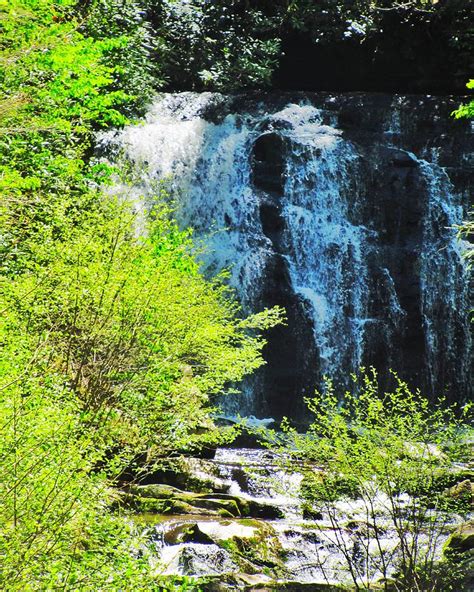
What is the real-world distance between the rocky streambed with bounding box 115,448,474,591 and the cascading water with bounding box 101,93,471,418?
20.6 ft

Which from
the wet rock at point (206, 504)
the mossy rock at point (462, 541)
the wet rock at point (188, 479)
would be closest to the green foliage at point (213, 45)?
the wet rock at point (188, 479)

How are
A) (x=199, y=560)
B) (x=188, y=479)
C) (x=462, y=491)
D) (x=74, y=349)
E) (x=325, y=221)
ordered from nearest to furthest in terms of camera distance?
1. (x=74, y=349)
2. (x=199, y=560)
3. (x=462, y=491)
4. (x=188, y=479)
5. (x=325, y=221)

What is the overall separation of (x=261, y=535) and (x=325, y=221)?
10.2 metres

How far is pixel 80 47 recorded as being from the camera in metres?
11.4

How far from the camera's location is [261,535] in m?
8.55

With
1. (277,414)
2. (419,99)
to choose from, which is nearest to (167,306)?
(277,414)

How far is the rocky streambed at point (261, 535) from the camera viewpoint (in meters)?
7.54

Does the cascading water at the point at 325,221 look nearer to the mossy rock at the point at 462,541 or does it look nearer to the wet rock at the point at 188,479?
the wet rock at the point at 188,479

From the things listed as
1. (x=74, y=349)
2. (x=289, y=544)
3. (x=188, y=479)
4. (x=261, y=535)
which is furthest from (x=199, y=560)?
(x=74, y=349)

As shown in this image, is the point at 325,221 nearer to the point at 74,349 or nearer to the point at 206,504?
the point at 206,504

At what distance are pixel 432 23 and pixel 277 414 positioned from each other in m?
12.2

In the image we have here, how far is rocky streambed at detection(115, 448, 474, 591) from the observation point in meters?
7.54

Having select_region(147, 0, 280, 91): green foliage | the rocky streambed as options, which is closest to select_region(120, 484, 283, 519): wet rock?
the rocky streambed

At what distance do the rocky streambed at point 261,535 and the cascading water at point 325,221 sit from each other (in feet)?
20.6
